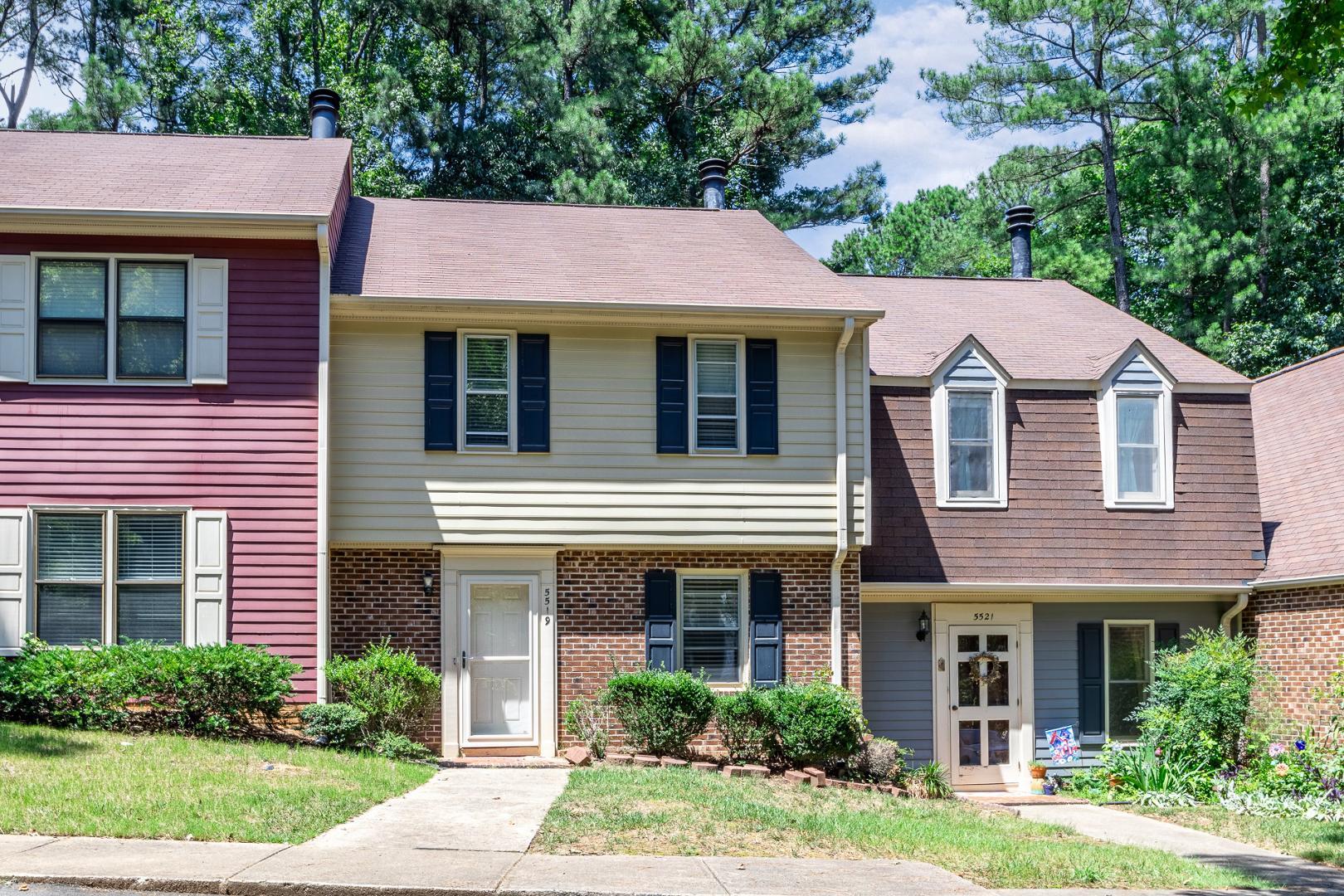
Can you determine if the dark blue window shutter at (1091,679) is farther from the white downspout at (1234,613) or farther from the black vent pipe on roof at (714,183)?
the black vent pipe on roof at (714,183)

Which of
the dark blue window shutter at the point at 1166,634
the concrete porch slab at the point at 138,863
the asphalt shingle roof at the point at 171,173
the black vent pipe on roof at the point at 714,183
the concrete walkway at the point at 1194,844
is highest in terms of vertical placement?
the black vent pipe on roof at the point at 714,183

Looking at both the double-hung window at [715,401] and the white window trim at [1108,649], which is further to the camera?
the white window trim at [1108,649]

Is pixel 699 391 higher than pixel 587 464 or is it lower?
higher

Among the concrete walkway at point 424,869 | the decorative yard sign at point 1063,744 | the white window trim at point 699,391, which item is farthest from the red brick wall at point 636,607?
the concrete walkway at point 424,869

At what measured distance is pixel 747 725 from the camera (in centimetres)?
1491

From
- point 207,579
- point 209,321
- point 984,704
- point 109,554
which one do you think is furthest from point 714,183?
point 109,554

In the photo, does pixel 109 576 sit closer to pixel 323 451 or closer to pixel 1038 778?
pixel 323 451

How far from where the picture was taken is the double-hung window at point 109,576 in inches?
564

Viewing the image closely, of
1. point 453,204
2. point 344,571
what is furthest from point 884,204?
point 344,571

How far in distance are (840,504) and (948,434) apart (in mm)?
2460

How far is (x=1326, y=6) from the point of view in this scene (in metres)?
10.9

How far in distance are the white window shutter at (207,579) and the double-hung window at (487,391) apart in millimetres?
2872

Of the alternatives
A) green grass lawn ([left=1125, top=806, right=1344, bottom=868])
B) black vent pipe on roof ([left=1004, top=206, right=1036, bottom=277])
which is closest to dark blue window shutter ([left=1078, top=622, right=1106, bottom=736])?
green grass lawn ([left=1125, top=806, right=1344, bottom=868])

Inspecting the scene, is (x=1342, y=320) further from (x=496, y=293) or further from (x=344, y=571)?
(x=344, y=571)
